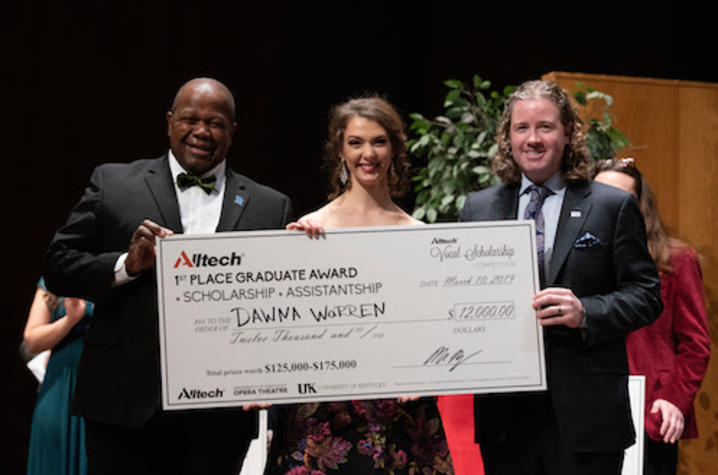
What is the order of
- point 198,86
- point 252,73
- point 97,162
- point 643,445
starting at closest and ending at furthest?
1. point 198,86
2. point 643,445
3. point 97,162
4. point 252,73

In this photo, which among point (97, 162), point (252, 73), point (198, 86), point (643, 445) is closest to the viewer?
point (198, 86)

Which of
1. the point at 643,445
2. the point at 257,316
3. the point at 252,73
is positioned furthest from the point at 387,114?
the point at 252,73

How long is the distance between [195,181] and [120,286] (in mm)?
421

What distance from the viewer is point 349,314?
2.24 meters

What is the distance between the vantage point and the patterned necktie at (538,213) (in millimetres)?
2295

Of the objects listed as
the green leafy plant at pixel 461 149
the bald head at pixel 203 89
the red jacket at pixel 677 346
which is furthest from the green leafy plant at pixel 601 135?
the bald head at pixel 203 89

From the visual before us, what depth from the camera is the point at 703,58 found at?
16.4 feet

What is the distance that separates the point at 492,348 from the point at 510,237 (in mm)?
347

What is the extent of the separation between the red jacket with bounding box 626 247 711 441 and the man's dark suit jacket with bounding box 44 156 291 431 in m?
1.79

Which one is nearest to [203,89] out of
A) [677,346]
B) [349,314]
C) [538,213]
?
[349,314]

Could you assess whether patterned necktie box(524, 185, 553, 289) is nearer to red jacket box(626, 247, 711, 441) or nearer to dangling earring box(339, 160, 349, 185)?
dangling earring box(339, 160, 349, 185)

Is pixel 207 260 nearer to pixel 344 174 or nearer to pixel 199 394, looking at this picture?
pixel 199 394

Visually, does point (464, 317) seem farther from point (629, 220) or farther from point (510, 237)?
point (629, 220)

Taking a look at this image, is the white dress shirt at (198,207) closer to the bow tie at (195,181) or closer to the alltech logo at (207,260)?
the bow tie at (195,181)
